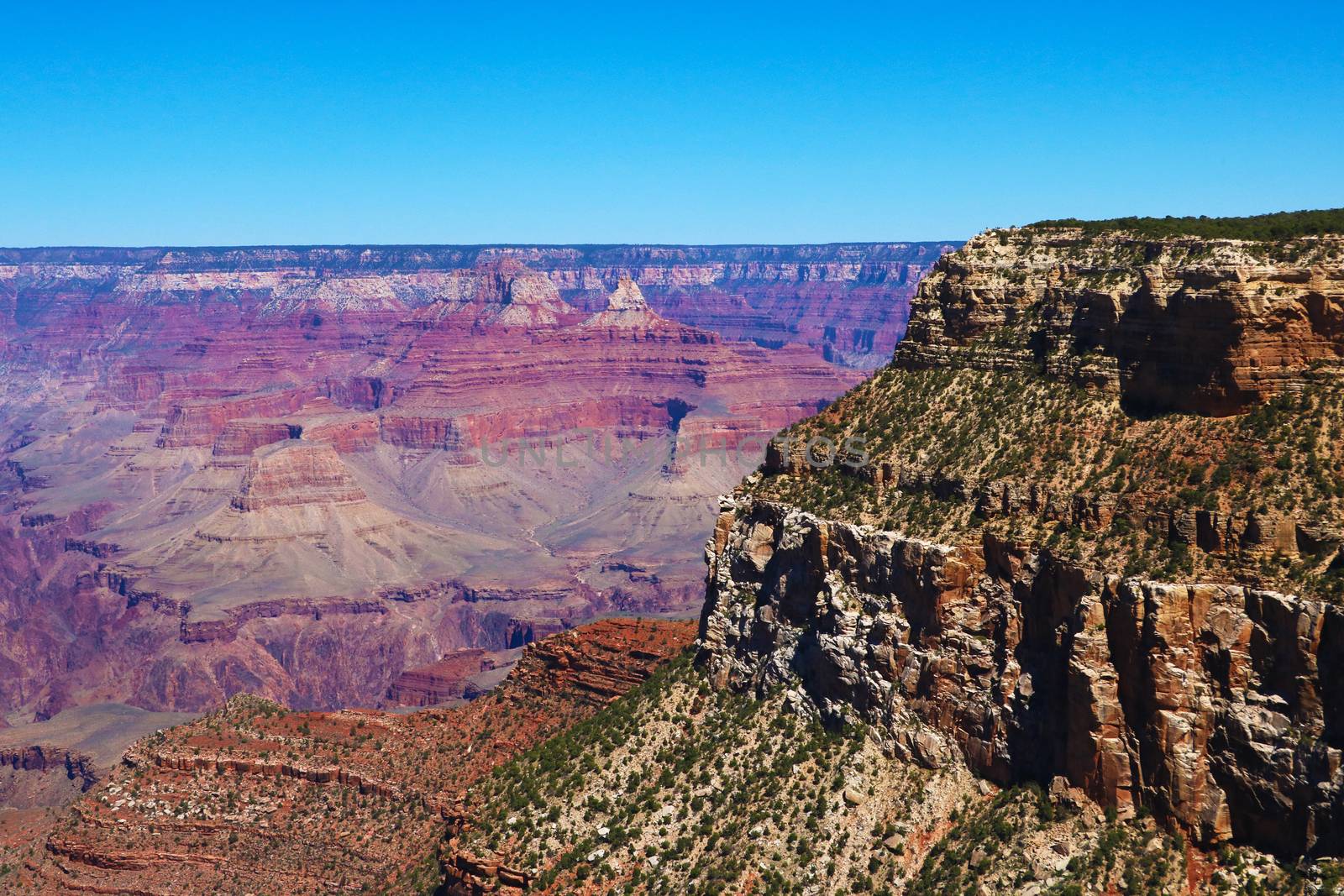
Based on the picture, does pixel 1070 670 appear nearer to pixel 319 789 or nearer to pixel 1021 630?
pixel 1021 630

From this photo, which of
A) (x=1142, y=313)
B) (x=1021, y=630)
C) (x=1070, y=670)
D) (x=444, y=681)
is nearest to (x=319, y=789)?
(x=1021, y=630)

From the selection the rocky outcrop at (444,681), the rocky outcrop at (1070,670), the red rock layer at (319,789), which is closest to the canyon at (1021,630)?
the rocky outcrop at (1070,670)

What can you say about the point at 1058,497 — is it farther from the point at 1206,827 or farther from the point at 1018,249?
the point at 1018,249

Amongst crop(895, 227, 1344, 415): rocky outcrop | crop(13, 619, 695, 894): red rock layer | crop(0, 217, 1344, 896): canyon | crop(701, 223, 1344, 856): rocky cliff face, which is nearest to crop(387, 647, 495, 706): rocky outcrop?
crop(13, 619, 695, 894): red rock layer

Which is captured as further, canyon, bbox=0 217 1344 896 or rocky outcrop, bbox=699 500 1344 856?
canyon, bbox=0 217 1344 896

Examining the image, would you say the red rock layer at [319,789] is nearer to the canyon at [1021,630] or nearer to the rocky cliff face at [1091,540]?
the canyon at [1021,630]

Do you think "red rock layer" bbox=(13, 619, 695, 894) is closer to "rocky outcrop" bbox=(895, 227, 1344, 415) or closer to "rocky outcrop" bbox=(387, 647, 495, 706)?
"rocky outcrop" bbox=(895, 227, 1344, 415)
